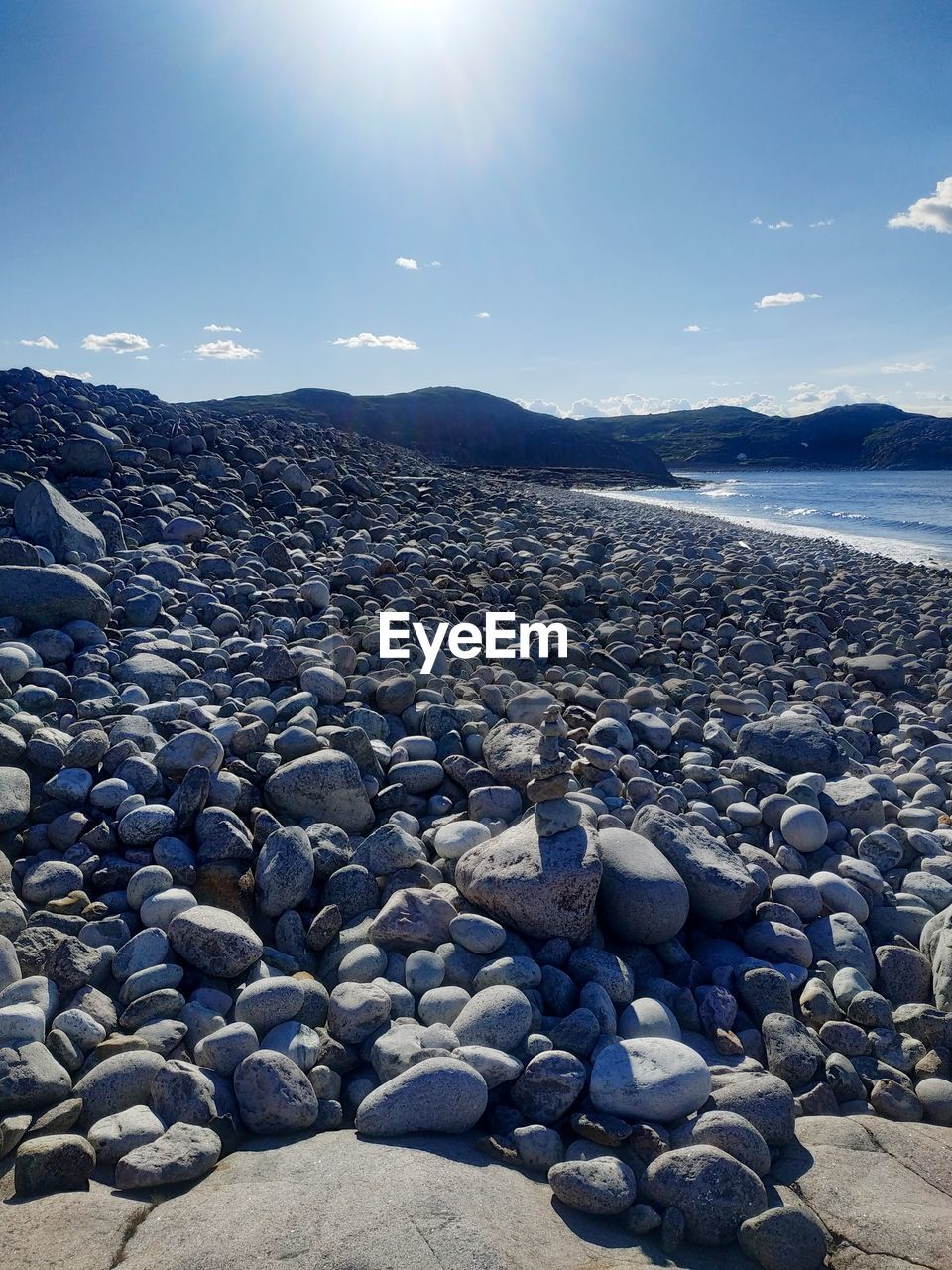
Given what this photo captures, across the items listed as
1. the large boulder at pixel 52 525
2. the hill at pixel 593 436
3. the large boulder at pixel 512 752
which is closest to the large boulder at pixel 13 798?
the large boulder at pixel 512 752

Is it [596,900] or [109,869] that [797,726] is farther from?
[109,869]

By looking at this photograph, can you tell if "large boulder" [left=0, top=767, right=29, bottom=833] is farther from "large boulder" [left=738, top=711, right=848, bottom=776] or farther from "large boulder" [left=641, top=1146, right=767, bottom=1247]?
"large boulder" [left=738, top=711, right=848, bottom=776]

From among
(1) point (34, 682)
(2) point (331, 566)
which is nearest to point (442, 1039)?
(1) point (34, 682)

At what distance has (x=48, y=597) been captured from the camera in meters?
4.83

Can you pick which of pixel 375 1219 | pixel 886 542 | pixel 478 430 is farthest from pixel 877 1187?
pixel 478 430

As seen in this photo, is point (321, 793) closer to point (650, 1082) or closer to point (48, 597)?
point (650, 1082)

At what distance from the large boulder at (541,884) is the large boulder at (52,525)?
482 cm

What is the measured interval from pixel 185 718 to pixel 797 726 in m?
3.67

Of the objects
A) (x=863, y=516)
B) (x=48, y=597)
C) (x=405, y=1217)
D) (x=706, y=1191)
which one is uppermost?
(x=863, y=516)

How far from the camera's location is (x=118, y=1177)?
1.85 meters

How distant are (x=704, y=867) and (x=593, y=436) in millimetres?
69293

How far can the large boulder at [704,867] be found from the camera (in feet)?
10.7

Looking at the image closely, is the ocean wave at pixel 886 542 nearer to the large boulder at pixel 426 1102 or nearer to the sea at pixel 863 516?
the sea at pixel 863 516

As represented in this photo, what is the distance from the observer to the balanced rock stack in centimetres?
214
